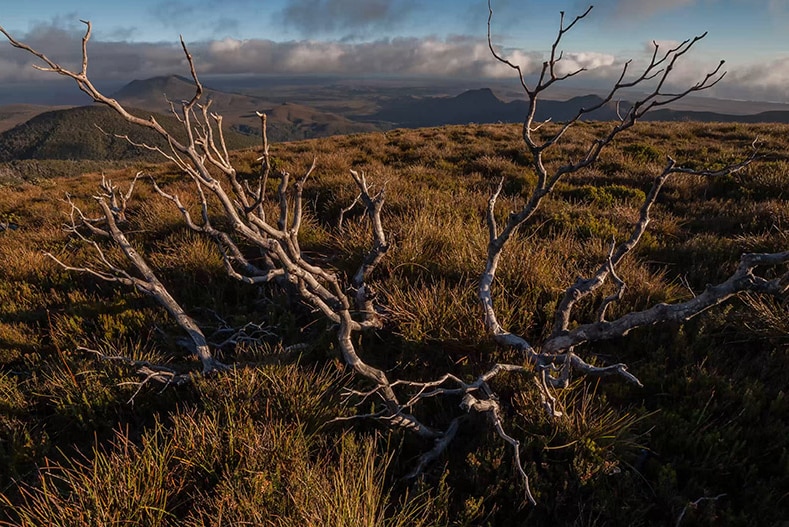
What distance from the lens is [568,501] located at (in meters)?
2.16

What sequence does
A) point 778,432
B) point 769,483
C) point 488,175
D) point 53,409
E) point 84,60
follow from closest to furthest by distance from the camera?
1. point 84,60
2. point 769,483
3. point 778,432
4. point 53,409
5. point 488,175

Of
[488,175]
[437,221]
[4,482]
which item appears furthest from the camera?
[488,175]

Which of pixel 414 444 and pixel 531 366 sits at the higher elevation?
pixel 531 366

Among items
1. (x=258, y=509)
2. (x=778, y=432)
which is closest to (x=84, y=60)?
(x=258, y=509)

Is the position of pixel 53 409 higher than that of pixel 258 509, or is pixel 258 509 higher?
pixel 258 509

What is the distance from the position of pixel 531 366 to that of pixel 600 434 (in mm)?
585

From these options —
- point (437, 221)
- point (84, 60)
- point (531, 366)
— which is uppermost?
point (84, 60)

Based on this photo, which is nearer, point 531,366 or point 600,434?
point 600,434

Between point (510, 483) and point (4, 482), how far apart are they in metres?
3.16

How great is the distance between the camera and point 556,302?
3543 millimetres

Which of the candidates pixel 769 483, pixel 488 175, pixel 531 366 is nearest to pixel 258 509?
pixel 531 366

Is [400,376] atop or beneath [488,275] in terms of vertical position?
beneath

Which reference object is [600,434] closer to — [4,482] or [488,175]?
[4,482]

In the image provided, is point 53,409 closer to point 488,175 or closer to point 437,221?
point 437,221
